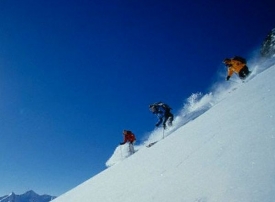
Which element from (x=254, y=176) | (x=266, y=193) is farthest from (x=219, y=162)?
(x=266, y=193)

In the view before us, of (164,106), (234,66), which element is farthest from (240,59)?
(164,106)

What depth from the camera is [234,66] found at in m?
14.9

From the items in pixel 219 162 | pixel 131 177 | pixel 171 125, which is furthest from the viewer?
pixel 171 125

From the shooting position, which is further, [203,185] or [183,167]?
[183,167]

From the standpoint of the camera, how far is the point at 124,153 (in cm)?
1838

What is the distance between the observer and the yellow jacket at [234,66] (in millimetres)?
14450

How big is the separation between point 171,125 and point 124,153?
421cm

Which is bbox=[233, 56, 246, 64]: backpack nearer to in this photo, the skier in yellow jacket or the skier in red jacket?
the skier in yellow jacket

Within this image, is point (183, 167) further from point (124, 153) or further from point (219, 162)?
point (124, 153)

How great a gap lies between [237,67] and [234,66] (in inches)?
11.8

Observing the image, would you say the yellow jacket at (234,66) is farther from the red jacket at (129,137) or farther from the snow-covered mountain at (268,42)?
the snow-covered mountain at (268,42)

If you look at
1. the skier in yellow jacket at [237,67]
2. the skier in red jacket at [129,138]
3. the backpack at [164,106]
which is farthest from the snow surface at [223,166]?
the skier in red jacket at [129,138]

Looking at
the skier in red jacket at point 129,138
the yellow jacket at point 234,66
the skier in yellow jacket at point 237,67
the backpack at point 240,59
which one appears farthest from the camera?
the skier in red jacket at point 129,138

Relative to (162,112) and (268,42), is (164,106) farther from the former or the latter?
(268,42)
